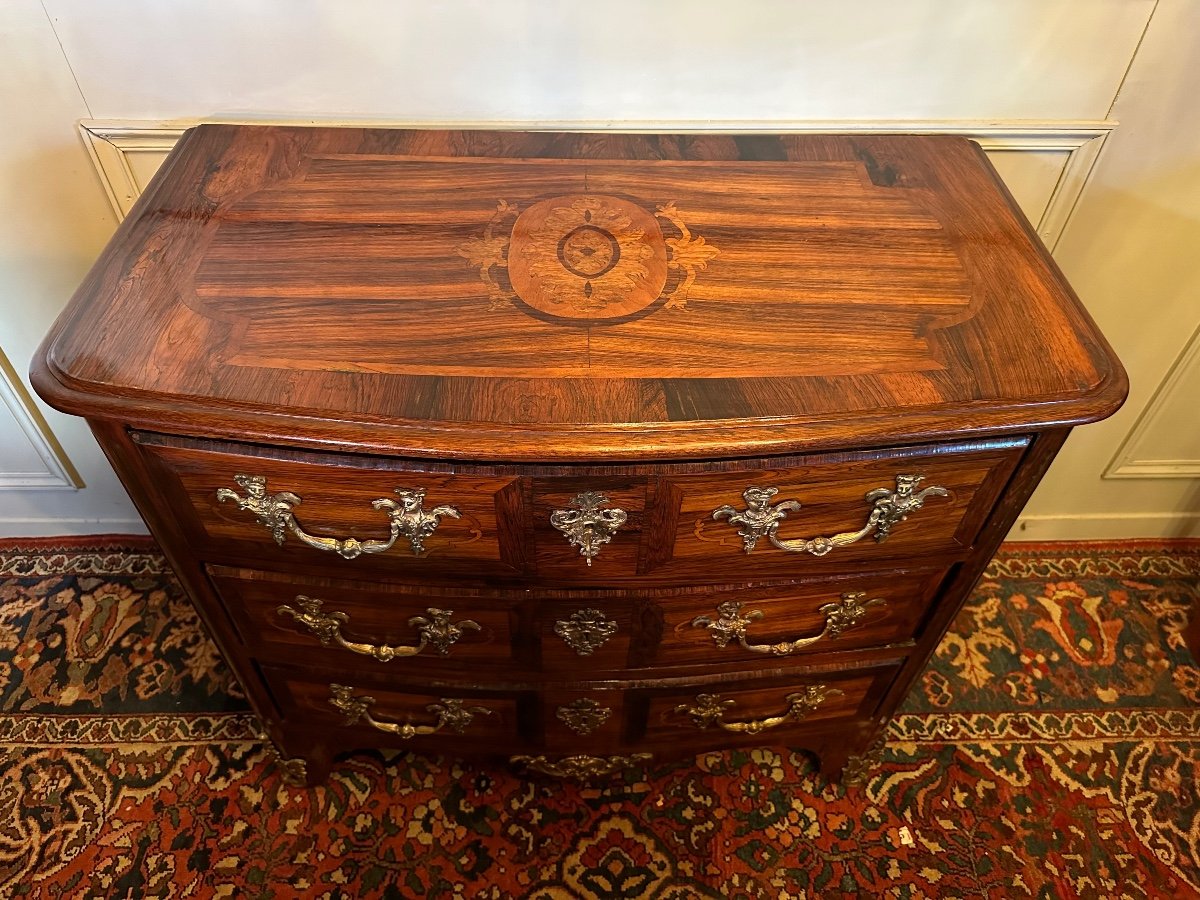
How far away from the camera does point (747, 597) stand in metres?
0.94

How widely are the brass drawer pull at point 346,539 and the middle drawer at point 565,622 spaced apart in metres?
0.09

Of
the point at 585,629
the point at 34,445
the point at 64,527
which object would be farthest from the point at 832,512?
the point at 64,527

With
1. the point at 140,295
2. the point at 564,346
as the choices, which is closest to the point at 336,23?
the point at 140,295

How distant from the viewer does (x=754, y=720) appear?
3.79 ft

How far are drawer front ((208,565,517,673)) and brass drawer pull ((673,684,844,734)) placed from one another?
273 millimetres

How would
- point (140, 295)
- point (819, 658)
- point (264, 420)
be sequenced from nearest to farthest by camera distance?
point (264, 420), point (140, 295), point (819, 658)

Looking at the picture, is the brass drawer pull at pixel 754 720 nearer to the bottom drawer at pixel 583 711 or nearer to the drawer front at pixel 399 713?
the bottom drawer at pixel 583 711

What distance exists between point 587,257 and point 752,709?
25.7 inches

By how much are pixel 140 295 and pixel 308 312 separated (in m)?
0.17

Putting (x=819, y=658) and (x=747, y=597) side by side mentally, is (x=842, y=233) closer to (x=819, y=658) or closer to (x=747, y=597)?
(x=747, y=597)

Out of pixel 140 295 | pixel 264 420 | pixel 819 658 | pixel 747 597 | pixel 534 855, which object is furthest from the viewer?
pixel 534 855

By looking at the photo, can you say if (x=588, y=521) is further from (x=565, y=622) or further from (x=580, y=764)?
(x=580, y=764)

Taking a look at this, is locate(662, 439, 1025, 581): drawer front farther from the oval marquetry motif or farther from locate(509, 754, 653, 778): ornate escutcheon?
locate(509, 754, 653, 778): ornate escutcheon

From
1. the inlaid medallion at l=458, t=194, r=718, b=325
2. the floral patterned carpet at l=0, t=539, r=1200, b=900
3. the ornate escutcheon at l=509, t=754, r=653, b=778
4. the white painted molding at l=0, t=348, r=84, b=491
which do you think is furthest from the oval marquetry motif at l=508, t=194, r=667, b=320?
the white painted molding at l=0, t=348, r=84, b=491
